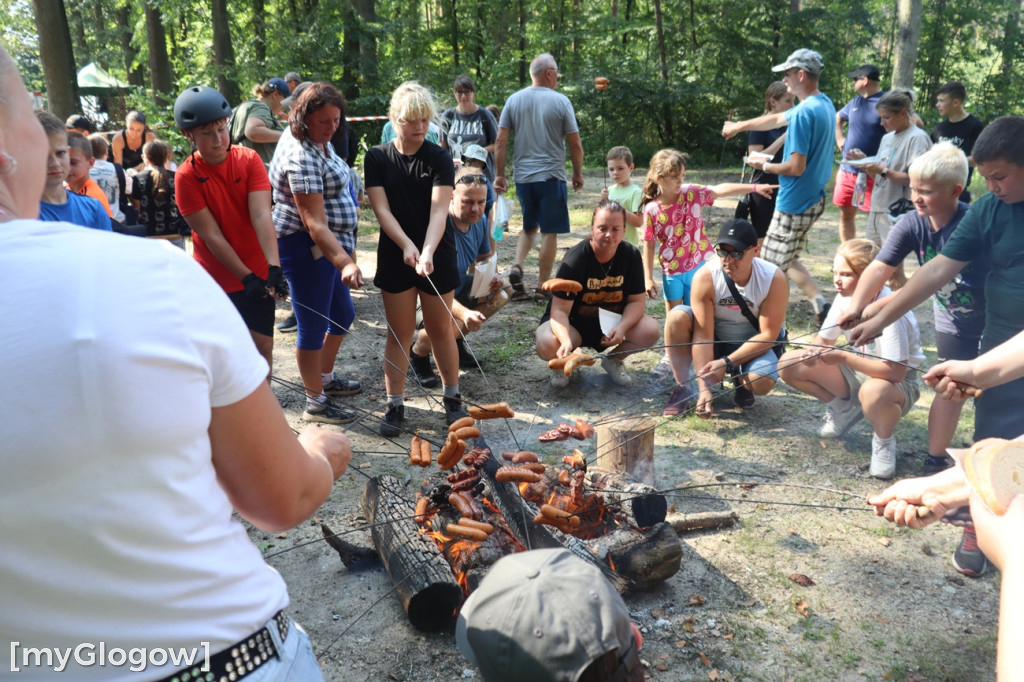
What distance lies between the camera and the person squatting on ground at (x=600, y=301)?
5445mm

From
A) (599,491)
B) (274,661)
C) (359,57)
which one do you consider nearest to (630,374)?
(599,491)

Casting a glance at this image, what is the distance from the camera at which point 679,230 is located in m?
6.11

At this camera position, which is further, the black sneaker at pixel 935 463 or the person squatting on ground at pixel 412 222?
the person squatting on ground at pixel 412 222

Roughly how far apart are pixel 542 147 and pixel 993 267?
4684mm

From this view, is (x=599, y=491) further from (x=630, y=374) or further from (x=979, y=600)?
(x=630, y=374)

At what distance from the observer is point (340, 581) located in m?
3.52

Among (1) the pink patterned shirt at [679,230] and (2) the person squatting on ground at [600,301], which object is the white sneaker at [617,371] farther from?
(1) the pink patterned shirt at [679,230]

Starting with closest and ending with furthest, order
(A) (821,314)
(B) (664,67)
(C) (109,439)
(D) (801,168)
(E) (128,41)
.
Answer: (C) (109,439), (D) (801,168), (A) (821,314), (B) (664,67), (E) (128,41)

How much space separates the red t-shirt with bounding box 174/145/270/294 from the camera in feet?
14.2

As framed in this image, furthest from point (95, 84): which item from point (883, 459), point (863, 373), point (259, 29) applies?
point (883, 459)

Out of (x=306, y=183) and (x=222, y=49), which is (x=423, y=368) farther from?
(x=222, y=49)

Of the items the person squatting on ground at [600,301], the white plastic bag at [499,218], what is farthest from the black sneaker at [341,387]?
the white plastic bag at [499,218]

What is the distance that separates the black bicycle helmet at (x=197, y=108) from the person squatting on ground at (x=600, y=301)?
2.58 metres

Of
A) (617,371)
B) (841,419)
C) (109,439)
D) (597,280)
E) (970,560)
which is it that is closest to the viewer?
(109,439)
